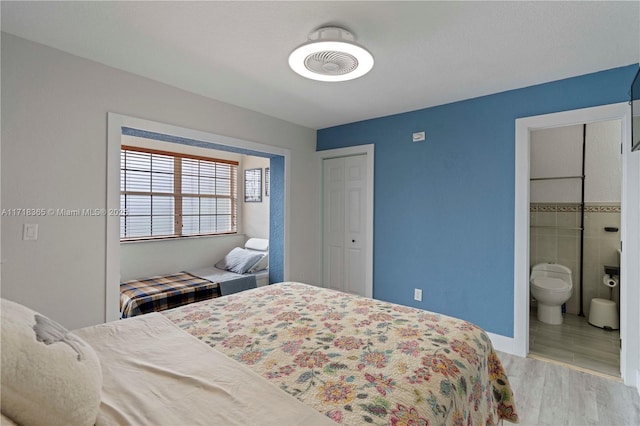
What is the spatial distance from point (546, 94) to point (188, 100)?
3320 millimetres

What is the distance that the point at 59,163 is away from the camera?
228cm

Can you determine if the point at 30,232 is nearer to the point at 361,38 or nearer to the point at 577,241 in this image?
the point at 361,38

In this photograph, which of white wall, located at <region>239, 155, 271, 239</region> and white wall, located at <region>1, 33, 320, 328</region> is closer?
white wall, located at <region>1, 33, 320, 328</region>

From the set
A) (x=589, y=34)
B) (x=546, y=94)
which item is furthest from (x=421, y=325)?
(x=546, y=94)

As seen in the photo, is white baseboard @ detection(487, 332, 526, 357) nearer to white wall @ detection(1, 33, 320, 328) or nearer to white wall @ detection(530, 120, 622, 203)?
white wall @ detection(530, 120, 622, 203)

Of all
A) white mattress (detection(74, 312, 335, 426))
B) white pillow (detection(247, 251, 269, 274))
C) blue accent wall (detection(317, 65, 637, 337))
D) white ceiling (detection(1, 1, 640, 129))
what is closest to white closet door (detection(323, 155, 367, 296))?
blue accent wall (detection(317, 65, 637, 337))

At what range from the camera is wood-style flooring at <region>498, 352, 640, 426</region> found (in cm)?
197

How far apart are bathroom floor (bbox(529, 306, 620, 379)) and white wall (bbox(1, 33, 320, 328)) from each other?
13.0 ft

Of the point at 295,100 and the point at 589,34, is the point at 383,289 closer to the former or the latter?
the point at 295,100

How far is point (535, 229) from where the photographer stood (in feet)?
13.4

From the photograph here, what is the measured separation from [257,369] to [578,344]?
3.43m

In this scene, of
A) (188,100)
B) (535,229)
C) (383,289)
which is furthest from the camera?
(535,229)

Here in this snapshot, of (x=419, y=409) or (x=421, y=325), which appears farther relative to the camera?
(x=421, y=325)

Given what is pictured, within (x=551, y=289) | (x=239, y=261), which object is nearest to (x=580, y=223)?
(x=551, y=289)
